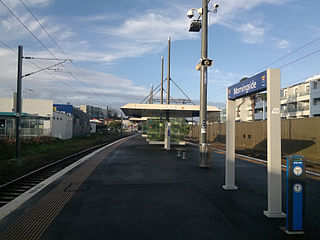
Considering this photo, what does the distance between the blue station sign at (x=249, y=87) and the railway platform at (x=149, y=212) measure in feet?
9.03

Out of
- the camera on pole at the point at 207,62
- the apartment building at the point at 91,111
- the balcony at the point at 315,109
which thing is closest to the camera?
the camera on pole at the point at 207,62

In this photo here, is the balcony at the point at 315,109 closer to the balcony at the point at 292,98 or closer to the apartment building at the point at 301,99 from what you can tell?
the apartment building at the point at 301,99

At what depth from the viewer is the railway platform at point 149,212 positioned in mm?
4070

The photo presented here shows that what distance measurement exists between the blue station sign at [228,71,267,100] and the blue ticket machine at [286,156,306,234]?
1946mm

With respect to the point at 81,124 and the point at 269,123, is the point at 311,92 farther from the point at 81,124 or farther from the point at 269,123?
the point at 81,124

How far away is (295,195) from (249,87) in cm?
290

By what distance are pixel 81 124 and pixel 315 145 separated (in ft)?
165

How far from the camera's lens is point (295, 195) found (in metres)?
4.10

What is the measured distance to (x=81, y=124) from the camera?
185 feet

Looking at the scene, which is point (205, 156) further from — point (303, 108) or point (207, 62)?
point (303, 108)

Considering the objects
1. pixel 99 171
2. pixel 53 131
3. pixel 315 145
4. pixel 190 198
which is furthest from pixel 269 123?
pixel 53 131

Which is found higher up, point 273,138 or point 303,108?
point 303,108

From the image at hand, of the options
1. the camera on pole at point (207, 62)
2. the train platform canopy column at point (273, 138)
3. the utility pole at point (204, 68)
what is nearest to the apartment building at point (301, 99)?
the utility pole at point (204, 68)

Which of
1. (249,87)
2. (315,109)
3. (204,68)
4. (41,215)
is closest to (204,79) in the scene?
(204,68)
